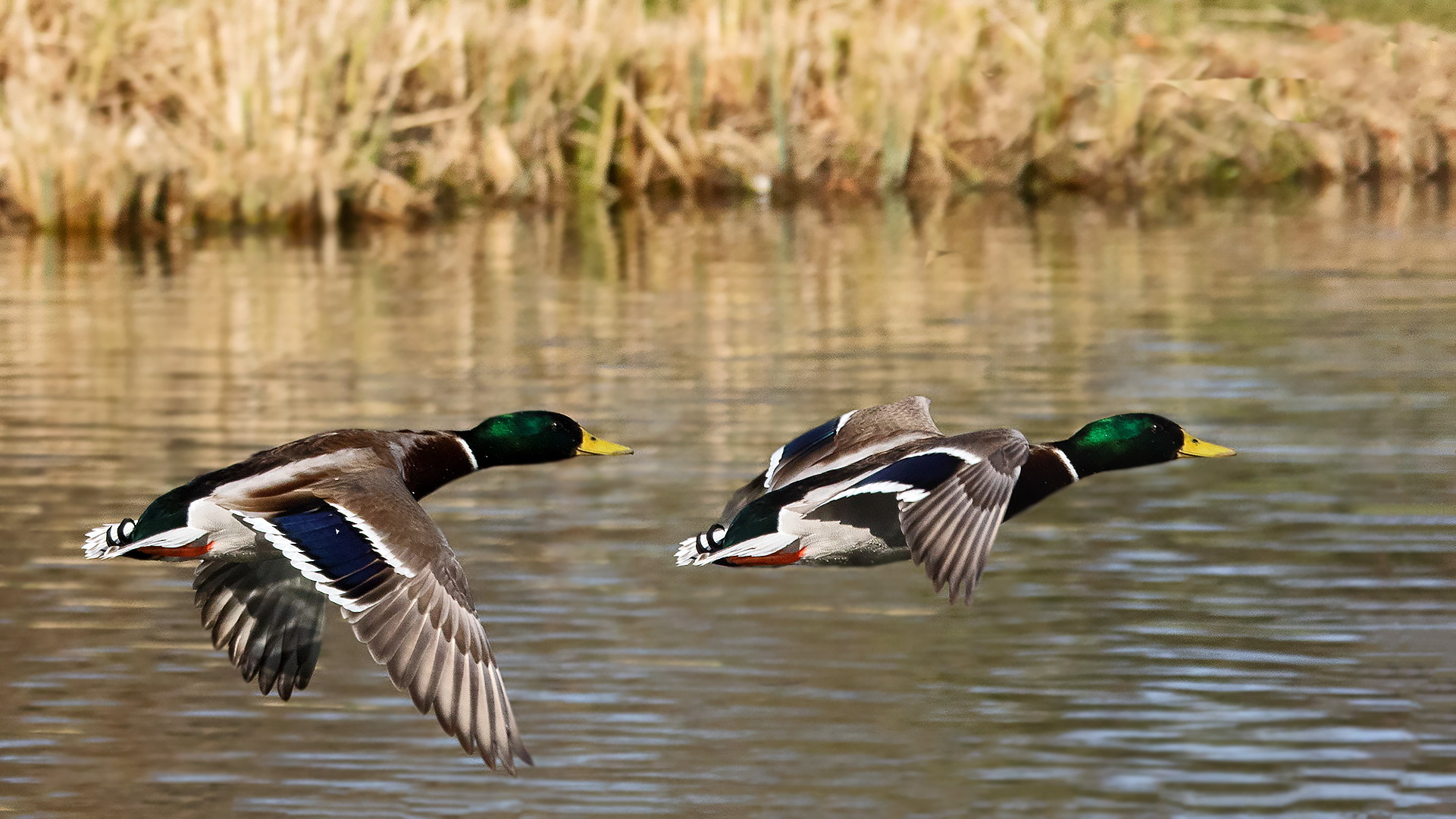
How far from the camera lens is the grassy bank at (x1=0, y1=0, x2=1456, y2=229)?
72.2 ft

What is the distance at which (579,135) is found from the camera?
24.8 metres

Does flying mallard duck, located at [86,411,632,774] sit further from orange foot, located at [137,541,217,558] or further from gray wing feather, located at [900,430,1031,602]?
gray wing feather, located at [900,430,1031,602]

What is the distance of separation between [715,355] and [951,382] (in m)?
1.85

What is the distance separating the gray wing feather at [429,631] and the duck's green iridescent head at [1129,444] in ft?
5.97

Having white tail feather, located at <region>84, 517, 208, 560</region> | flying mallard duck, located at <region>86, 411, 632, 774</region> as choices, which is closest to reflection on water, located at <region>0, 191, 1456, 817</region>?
flying mallard duck, located at <region>86, 411, 632, 774</region>

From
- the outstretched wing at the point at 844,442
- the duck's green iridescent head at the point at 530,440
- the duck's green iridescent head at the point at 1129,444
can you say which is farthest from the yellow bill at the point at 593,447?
the outstretched wing at the point at 844,442

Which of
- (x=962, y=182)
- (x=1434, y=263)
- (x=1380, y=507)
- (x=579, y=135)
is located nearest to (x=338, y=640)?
(x=1380, y=507)

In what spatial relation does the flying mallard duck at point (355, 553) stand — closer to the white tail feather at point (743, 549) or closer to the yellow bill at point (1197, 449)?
the white tail feather at point (743, 549)

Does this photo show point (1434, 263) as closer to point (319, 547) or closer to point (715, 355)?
point (715, 355)

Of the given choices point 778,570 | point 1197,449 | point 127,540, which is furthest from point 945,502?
point 778,570

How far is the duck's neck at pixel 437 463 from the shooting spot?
7.18 m

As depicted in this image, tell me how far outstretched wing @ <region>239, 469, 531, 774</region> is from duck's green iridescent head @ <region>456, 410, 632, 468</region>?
22.7 inches

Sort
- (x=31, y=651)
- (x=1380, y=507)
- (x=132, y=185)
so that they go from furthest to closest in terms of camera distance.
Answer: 1. (x=132, y=185)
2. (x=1380, y=507)
3. (x=31, y=651)

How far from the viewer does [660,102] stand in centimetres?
2447
